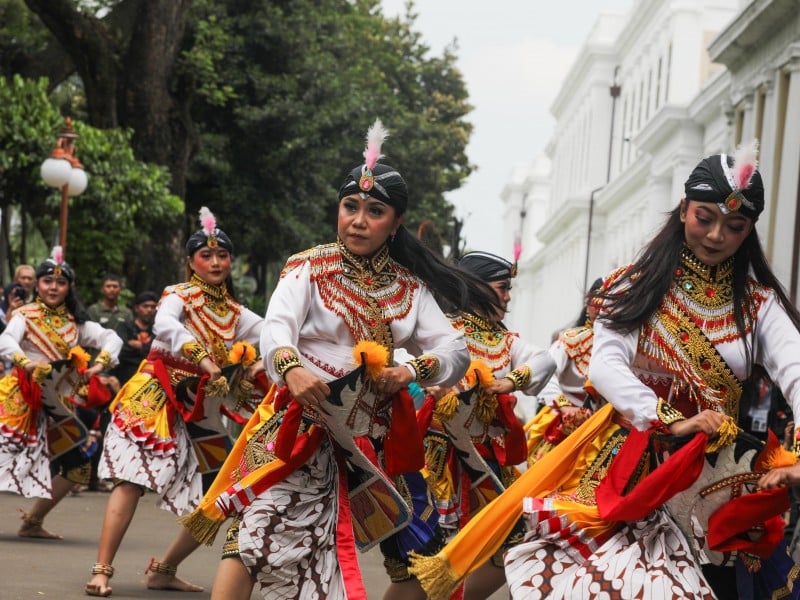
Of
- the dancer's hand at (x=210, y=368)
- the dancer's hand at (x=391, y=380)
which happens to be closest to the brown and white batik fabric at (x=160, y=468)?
the dancer's hand at (x=210, y=368)

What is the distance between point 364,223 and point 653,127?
2079 inches

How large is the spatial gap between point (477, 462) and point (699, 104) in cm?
4447

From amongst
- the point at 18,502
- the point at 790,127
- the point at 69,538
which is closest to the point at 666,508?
the point at 69,538

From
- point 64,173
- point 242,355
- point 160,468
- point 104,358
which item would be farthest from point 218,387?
point 64,173

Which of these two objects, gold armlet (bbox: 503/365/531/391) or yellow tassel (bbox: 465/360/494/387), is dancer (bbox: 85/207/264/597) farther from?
gold armlet (bbox: 503/365/531/391)

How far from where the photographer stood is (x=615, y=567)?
548cm

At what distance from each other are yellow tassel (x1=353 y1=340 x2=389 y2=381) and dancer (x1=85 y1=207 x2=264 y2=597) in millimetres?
3246

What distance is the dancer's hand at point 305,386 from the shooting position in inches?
229

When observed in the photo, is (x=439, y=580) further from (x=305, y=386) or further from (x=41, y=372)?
(x=41, y=372)

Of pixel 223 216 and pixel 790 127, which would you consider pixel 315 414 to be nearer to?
pixel 790 127

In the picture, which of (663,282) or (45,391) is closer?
(663,282)

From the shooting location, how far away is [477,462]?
28.3ft

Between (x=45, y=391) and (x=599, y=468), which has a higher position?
(x=45, y=391)

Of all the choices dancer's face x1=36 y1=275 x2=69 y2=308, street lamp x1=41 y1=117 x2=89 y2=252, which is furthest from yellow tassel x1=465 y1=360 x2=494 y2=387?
street lamp x1=41 y1=117 x2=89 y2=252
